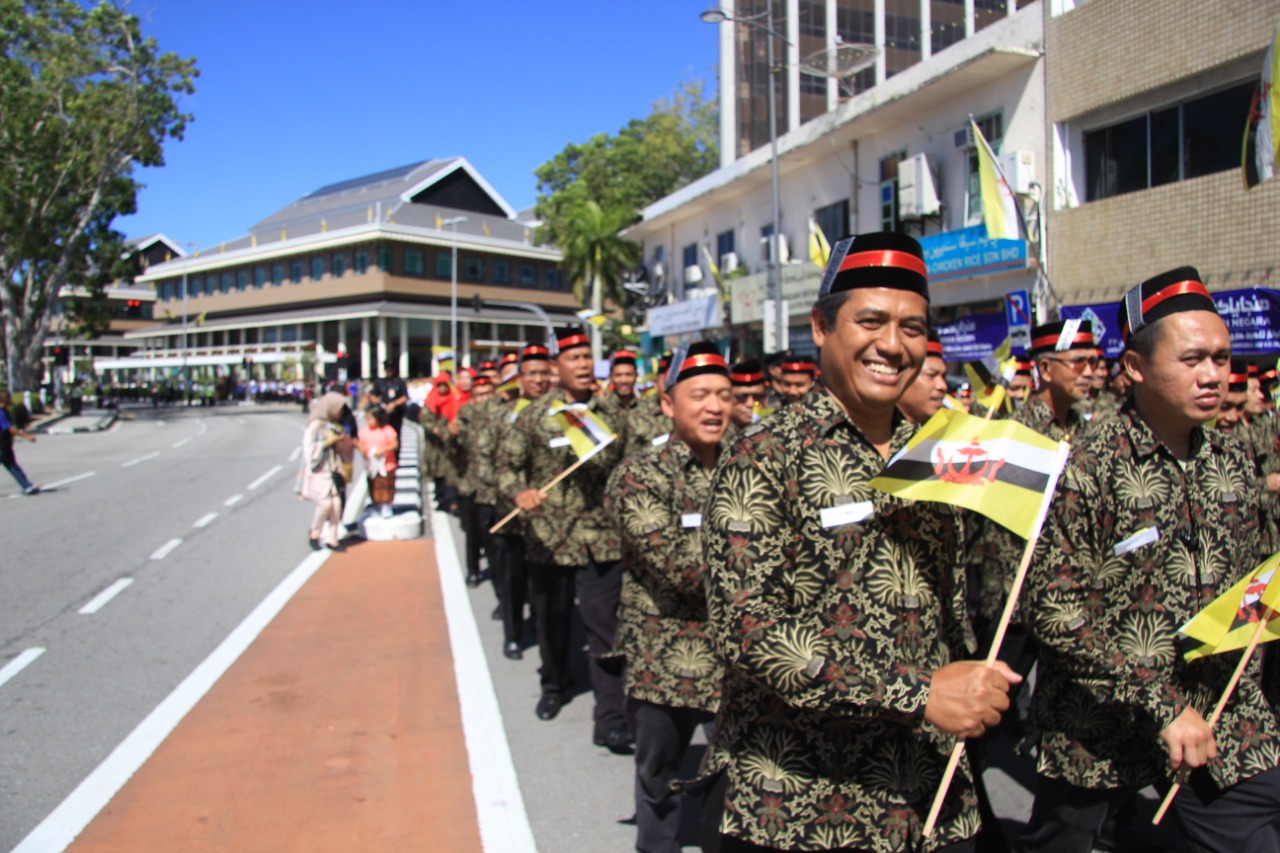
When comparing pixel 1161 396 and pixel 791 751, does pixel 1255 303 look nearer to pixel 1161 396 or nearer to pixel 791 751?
pixel 1161 396

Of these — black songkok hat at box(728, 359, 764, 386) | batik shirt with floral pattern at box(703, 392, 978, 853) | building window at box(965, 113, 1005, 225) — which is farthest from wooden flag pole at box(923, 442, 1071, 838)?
building window at box(965, 113, 1005, 225)

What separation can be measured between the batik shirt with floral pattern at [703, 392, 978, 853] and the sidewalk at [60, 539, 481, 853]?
235 cm

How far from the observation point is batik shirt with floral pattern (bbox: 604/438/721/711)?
3.84m

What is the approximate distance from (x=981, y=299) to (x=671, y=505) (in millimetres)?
16567

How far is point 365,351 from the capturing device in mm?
61938

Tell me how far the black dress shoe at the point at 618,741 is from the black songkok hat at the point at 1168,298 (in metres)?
3.28

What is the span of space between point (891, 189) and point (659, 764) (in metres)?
19.4

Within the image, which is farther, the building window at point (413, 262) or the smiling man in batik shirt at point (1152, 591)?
the building window at point (413, 262)

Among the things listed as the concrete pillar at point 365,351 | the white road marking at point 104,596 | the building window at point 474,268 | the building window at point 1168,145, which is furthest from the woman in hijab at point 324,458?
the building window at point 474,268

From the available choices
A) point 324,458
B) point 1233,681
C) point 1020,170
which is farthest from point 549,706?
point 1020,170

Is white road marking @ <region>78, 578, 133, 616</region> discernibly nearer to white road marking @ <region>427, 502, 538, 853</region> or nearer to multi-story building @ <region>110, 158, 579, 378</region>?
white road marking @ <region>427, 502, 538, 853</region>

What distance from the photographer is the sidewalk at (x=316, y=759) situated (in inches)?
166

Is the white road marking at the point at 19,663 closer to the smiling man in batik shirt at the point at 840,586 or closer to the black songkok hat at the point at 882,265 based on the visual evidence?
the smiling man in batik shirt at the point at 840,586

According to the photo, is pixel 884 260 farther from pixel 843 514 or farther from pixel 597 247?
pixel 597 247
